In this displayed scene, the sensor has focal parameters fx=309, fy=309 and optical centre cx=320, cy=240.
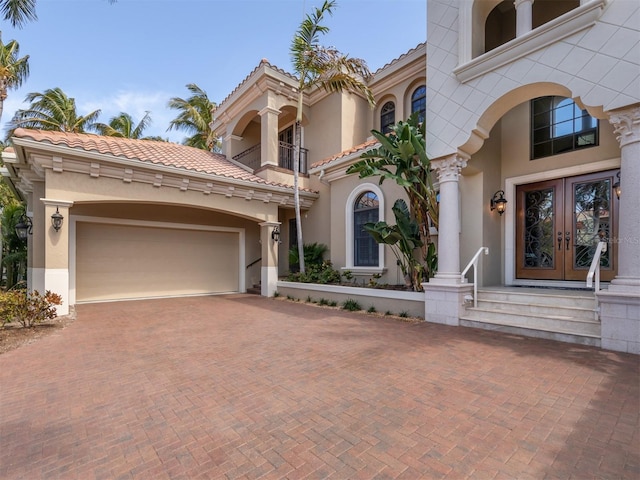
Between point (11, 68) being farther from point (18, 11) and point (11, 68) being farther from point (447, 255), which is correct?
point (447, 255)

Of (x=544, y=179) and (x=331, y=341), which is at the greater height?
(x=544, y=179)

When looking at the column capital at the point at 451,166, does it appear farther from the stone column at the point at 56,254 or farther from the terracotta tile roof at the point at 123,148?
the stone column at the point at 56,254

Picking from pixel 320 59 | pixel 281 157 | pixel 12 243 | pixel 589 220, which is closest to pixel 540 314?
pixel 589 220

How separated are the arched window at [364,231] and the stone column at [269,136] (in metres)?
4.06

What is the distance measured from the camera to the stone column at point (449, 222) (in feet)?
22.3

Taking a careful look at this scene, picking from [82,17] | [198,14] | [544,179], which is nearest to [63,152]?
[82,17]

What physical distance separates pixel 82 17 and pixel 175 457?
9.87 m

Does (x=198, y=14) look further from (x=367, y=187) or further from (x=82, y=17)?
(x=367, y=187)

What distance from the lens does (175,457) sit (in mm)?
2363

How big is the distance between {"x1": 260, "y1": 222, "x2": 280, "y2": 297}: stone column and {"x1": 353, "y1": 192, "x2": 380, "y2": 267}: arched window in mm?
2983

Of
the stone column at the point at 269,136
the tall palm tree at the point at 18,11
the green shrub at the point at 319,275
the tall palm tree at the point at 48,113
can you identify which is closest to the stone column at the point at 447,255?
the green shrub at the point at 319,275

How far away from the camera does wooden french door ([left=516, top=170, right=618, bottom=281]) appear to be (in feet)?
21.5

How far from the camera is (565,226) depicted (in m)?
7.07

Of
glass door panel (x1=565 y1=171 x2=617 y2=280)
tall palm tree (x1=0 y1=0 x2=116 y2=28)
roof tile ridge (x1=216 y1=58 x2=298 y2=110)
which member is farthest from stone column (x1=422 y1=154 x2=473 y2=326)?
tall palm tree (x1=0 y1=0 x2=116 y2=28)
